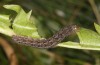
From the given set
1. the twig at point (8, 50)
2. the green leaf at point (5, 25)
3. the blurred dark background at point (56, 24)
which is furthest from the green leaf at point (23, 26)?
the blurred dark background at point (56, 24)

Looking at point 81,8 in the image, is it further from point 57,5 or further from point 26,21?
point 26,21

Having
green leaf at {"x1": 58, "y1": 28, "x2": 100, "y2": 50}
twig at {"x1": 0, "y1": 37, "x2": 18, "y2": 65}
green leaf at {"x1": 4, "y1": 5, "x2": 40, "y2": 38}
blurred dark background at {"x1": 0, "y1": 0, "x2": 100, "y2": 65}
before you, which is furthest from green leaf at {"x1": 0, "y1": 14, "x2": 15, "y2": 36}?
blurred dark background at {"x1": 0, "y1": 0, "x2": 100, "y2": 65}

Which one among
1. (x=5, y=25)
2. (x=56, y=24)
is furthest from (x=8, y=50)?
(x=5, y=25)

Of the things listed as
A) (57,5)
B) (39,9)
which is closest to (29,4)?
(39,9)

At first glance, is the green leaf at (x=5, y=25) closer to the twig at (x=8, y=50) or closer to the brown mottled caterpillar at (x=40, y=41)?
the brown mottled caterpillar at (x=40, y=41)

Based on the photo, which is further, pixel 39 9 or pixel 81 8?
pixel 81 8

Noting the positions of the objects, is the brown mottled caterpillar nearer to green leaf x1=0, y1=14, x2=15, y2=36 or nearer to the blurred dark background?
green leaf x1=0, y1=14, x2=15, y2=36
